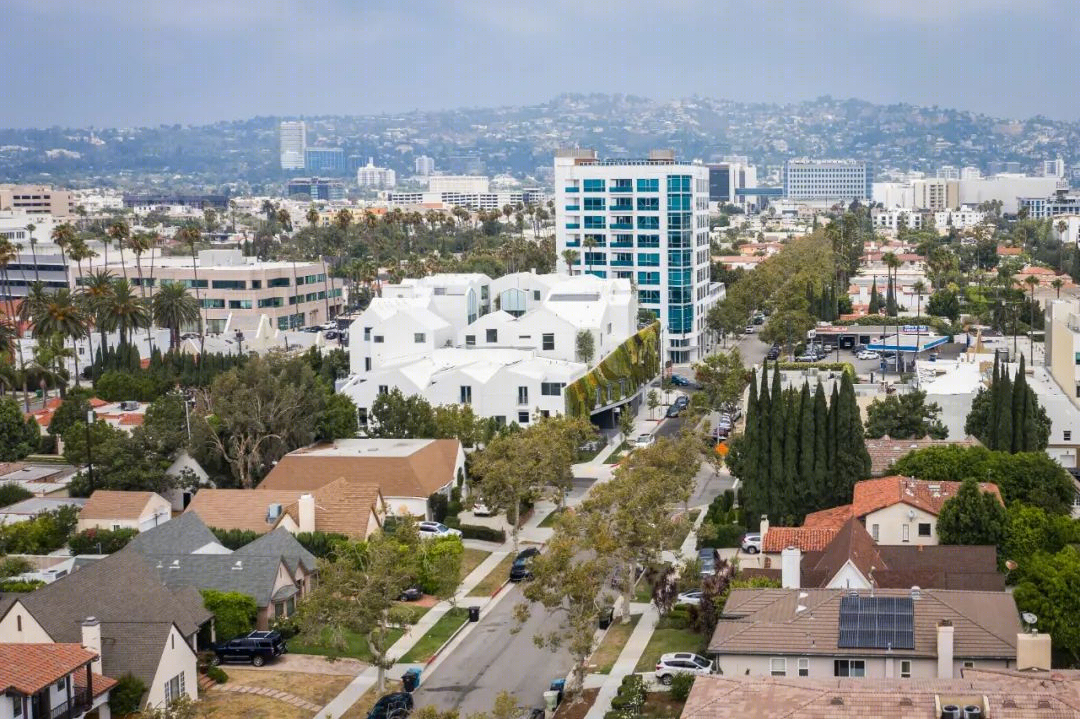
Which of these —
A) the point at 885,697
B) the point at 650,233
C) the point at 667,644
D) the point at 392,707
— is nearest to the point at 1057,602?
the point at 667,644

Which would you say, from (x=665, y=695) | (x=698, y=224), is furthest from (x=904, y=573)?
(x=698, y=224)

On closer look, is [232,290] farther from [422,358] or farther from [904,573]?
[904,573]

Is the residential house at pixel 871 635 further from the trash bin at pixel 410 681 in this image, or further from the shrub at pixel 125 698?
the shrub at pixel 125 698

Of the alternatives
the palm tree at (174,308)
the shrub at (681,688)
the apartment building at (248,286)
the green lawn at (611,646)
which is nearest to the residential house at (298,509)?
the green lawn at (611,646)

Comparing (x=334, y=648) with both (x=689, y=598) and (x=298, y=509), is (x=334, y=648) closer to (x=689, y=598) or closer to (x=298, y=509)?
(x=298, y=509)

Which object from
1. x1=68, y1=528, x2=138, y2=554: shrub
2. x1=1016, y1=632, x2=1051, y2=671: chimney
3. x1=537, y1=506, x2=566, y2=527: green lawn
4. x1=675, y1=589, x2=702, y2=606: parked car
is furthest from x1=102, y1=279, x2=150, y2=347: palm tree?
x1=1016, y1=632, x2=1051, y2=671: chimney
